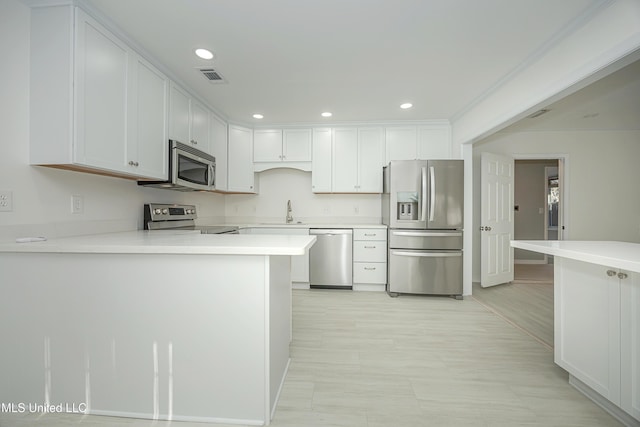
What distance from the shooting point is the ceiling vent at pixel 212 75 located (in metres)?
2.44

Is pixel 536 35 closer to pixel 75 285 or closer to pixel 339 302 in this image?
pixel 339 302

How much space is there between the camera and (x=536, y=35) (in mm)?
1928

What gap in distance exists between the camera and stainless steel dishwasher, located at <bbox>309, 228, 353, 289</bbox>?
3.72 m

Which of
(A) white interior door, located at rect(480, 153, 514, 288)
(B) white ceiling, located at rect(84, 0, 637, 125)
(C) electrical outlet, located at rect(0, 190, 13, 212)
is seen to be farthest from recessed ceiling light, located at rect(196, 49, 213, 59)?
(A) white interior door, located at rect(480, 153, 514, 288)

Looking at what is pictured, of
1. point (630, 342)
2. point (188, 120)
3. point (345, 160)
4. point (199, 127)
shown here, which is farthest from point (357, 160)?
point (630, 342)

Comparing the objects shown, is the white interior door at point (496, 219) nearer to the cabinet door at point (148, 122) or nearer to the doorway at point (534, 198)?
Answer: the doorway at point (534, 198)

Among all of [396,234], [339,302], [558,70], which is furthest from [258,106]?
[558,70]

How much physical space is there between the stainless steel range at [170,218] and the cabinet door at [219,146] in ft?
1.99

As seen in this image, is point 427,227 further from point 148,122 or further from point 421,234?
point 148,122

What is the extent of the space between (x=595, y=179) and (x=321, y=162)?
4332mm

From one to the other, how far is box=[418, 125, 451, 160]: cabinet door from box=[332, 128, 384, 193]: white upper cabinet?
0.56 metres

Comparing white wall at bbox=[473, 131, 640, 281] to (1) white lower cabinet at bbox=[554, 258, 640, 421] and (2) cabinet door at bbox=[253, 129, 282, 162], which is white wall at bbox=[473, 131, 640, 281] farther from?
(2) cabinet door at bbox=[253, 129, 282, 162]

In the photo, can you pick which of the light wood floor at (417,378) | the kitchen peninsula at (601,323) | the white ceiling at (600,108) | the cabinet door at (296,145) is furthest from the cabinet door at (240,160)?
the white ceiling at (600,108)

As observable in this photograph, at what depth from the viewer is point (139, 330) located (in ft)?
4.60
